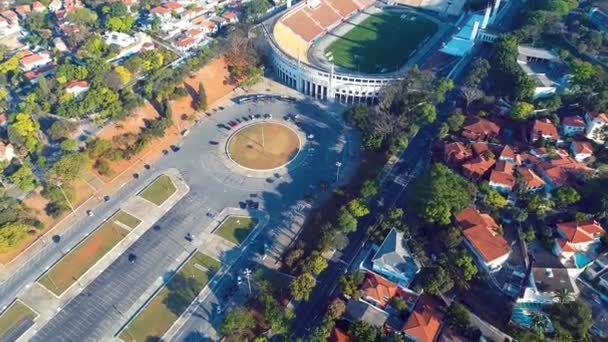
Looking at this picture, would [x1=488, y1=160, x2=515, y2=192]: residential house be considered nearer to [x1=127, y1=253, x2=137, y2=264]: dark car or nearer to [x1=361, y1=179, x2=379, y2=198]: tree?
[x1=361, y1=179, x2=379, y2=198]: tree

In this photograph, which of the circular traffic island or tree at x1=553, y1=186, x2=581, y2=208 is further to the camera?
the circular traffic island

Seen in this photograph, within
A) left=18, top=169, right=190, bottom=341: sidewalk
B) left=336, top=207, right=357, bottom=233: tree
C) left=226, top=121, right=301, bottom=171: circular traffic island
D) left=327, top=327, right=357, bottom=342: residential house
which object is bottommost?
left=18, top=169, right=190, bottom=341: sidewalk

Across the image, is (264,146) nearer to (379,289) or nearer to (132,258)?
(132,258)

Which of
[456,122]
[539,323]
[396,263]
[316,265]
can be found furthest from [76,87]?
[539,323]

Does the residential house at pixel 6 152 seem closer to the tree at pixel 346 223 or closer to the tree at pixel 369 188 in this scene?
the tree at pixel 346 223

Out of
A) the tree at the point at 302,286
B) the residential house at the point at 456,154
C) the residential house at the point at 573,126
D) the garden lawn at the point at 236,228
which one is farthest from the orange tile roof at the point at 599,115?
the garden lawn at the point at 236,228

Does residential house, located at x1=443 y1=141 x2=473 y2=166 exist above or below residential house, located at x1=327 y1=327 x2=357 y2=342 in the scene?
above

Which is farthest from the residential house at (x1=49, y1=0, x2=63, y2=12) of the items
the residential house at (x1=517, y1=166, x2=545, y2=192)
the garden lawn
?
the residential house at (x1=517, y1=166, x2=545, y2=192)
